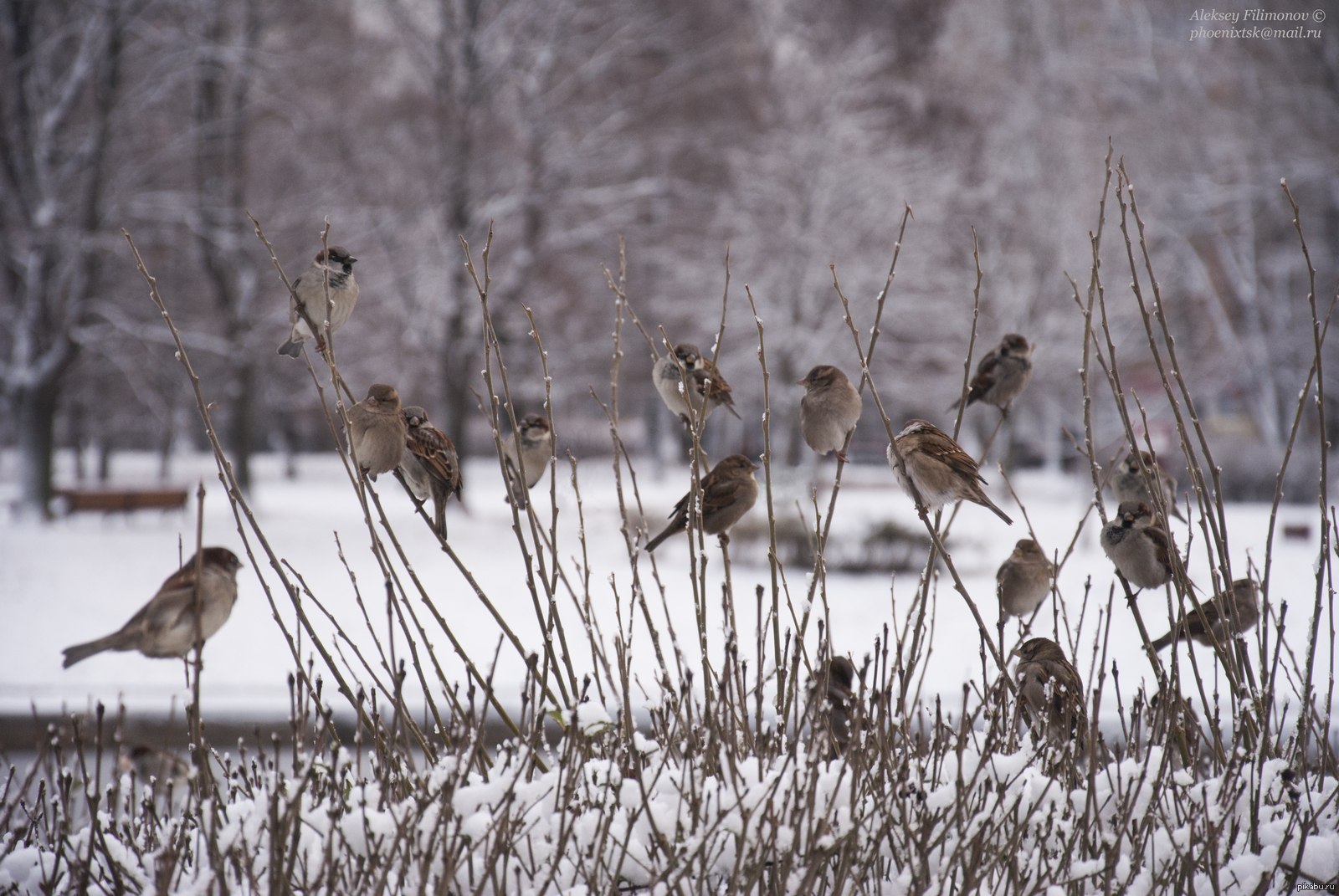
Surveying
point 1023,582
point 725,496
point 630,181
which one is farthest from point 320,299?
point 630,181

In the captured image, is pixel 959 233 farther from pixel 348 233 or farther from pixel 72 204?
pixel 72 204

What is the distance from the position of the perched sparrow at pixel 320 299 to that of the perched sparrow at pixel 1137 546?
1.84m

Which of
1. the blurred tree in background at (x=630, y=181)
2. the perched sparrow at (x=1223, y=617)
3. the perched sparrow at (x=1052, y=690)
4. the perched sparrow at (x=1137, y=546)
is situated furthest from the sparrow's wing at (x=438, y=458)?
the blurred tree in background at (x=630, y=181)

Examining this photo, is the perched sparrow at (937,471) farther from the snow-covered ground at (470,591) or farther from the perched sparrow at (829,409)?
the snow-covered ground at (470,591)

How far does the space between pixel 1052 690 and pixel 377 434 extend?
1.62m

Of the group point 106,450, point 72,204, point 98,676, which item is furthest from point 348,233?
point 106,450

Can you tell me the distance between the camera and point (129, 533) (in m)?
11.6

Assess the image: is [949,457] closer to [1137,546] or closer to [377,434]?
[1137,546]

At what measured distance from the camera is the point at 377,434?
2.28 metres

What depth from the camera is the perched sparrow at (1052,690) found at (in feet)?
7.42

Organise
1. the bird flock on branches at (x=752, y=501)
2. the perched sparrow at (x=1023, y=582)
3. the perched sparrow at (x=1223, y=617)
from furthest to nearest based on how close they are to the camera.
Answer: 1. the perched sparrow at (x=1023, y=582)
2. the perched sparrow at (x=1223, y=617)
3. the bird flock on branches at (x=752, y=501)

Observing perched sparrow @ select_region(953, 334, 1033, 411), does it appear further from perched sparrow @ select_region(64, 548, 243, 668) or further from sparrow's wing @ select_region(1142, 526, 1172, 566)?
perched sparrow @ select_region(64, 548, 243, 668)

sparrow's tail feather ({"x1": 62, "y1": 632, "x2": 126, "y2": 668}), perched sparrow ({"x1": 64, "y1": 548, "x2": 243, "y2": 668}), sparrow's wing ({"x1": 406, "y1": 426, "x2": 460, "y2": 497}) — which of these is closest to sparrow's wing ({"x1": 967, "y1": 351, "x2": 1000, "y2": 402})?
sparrow's wing ({"x1": 406, "y1": 426, "x2": 460, "y2": 497})

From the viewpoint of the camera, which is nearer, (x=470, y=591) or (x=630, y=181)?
(x=470, y=591)
